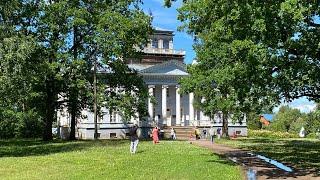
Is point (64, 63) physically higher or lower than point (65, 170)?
higher

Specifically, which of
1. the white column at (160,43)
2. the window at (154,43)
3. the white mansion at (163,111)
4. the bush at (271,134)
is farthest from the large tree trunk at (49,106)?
the white column at (160,43)

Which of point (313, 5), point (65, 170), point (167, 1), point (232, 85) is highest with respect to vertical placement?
point (167, 1)

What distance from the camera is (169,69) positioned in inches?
3073

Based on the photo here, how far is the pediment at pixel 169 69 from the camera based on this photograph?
77.1 metres

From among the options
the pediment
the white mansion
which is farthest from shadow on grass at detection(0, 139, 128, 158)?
the pediment

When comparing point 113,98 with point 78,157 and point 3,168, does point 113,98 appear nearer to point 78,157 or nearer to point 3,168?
point 78,157

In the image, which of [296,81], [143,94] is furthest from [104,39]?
[296,81]

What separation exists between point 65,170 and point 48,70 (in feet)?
75.1

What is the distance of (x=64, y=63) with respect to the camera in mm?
44406

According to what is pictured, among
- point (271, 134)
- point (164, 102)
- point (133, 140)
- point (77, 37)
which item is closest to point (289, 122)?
point (271, 134)

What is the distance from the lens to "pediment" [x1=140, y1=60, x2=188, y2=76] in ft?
253

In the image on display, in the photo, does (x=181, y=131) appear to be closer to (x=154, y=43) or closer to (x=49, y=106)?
(x=154, y=43)

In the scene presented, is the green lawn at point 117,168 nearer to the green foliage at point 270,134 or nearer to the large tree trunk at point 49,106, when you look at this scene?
the large tree trunk at point 49,106

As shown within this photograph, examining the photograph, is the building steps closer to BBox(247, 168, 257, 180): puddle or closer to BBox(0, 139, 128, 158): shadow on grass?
BBox(0, 139, 128, 158): shadow on grass
